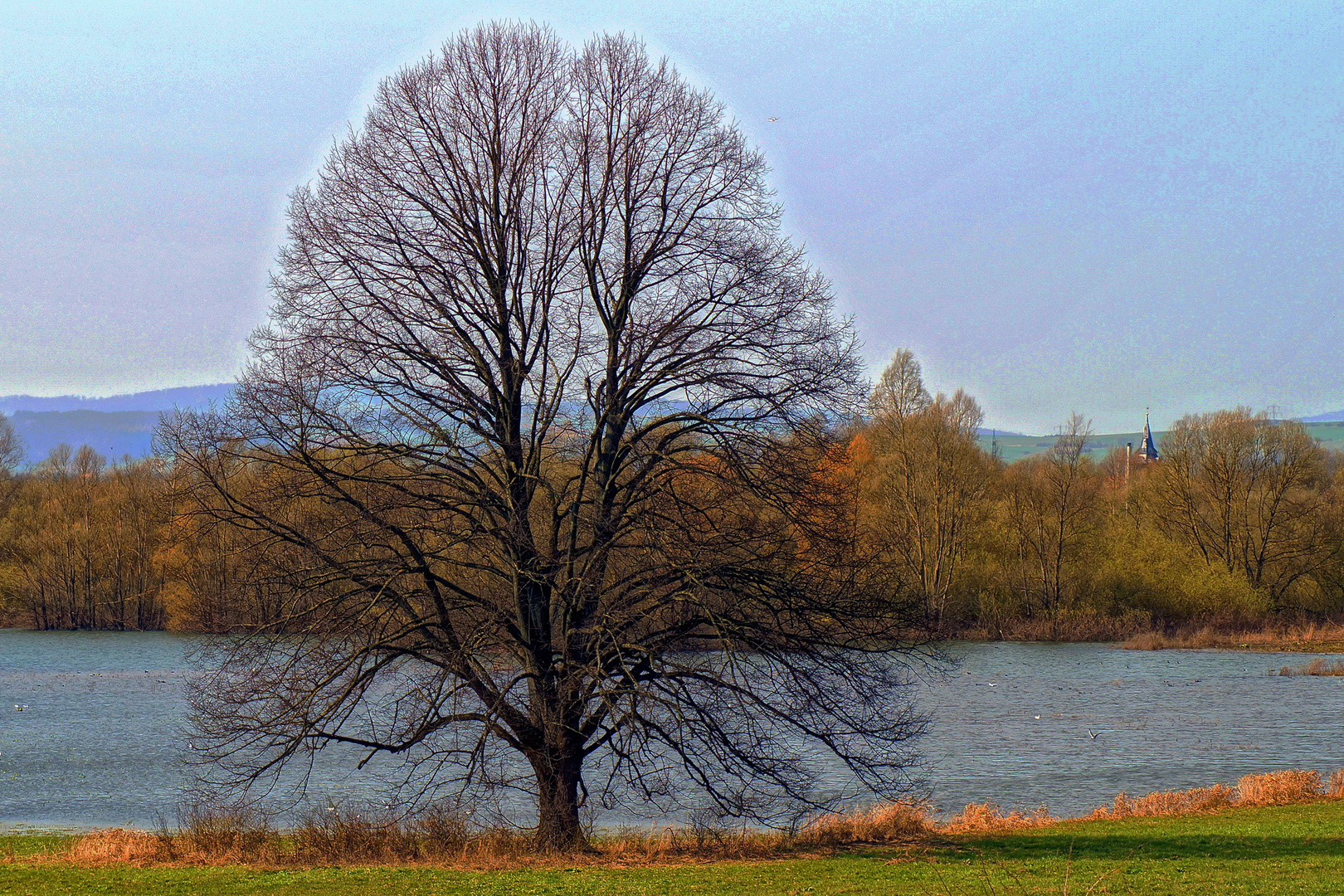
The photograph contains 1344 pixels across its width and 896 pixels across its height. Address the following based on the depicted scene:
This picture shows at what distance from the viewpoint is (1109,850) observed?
15102 millimetres

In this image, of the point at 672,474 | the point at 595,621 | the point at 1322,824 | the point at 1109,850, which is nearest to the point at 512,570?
the point at 595,621

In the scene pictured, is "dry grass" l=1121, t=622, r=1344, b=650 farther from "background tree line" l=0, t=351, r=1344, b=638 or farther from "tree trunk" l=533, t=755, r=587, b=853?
"tree trunk" l=533, t=755, r=587, b=853

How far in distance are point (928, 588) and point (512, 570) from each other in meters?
42.6

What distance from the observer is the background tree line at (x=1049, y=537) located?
57031 mm

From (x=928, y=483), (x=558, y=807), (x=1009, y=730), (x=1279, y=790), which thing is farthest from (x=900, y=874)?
(x=928, y=483)

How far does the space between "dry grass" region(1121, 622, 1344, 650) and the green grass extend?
39.7 m

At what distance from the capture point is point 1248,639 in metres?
54.2

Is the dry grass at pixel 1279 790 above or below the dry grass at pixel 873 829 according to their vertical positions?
below

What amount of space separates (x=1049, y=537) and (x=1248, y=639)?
10.7m

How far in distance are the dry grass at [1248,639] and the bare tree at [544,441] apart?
43.6 metres

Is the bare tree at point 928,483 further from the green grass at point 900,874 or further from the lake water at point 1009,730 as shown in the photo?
the green grass at point 900,874

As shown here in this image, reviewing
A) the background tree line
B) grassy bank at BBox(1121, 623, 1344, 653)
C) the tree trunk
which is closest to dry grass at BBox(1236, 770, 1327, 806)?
the tree trunk

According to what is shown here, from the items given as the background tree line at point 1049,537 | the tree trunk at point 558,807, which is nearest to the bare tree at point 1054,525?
the background tree line at point 1049,537

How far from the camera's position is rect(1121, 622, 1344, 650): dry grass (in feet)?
172
